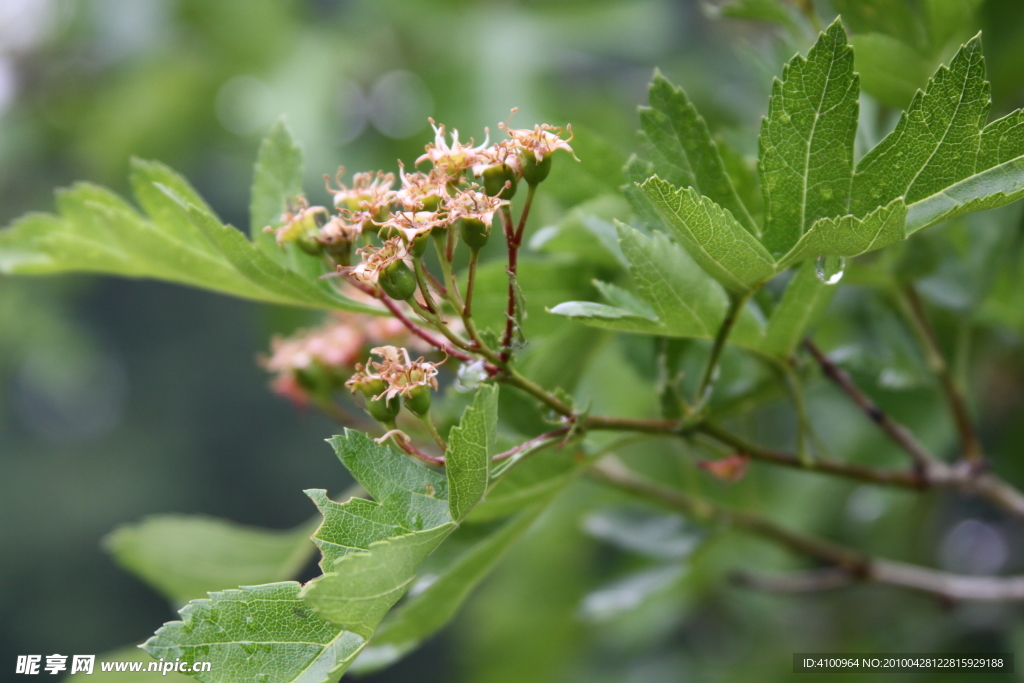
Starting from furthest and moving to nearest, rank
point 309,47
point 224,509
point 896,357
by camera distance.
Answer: point 224,509, point 309,47, point 896,357

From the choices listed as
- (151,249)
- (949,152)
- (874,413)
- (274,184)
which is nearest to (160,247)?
(151,249)

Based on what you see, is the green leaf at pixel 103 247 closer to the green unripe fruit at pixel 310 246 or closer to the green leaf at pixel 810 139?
the green unripe fruit at pixel 310 246

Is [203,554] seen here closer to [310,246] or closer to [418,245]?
[310,246]

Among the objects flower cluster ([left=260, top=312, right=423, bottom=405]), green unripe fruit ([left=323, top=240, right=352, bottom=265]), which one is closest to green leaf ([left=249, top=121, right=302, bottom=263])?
green unripe fruit ([left=323, top=240, right=352, bottom=265])

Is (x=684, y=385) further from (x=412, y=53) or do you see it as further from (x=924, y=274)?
(x=412, y=53)

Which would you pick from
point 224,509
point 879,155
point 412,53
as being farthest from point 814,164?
point 224,509

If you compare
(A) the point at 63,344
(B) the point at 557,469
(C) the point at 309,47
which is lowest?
(B) the point at 557,469
